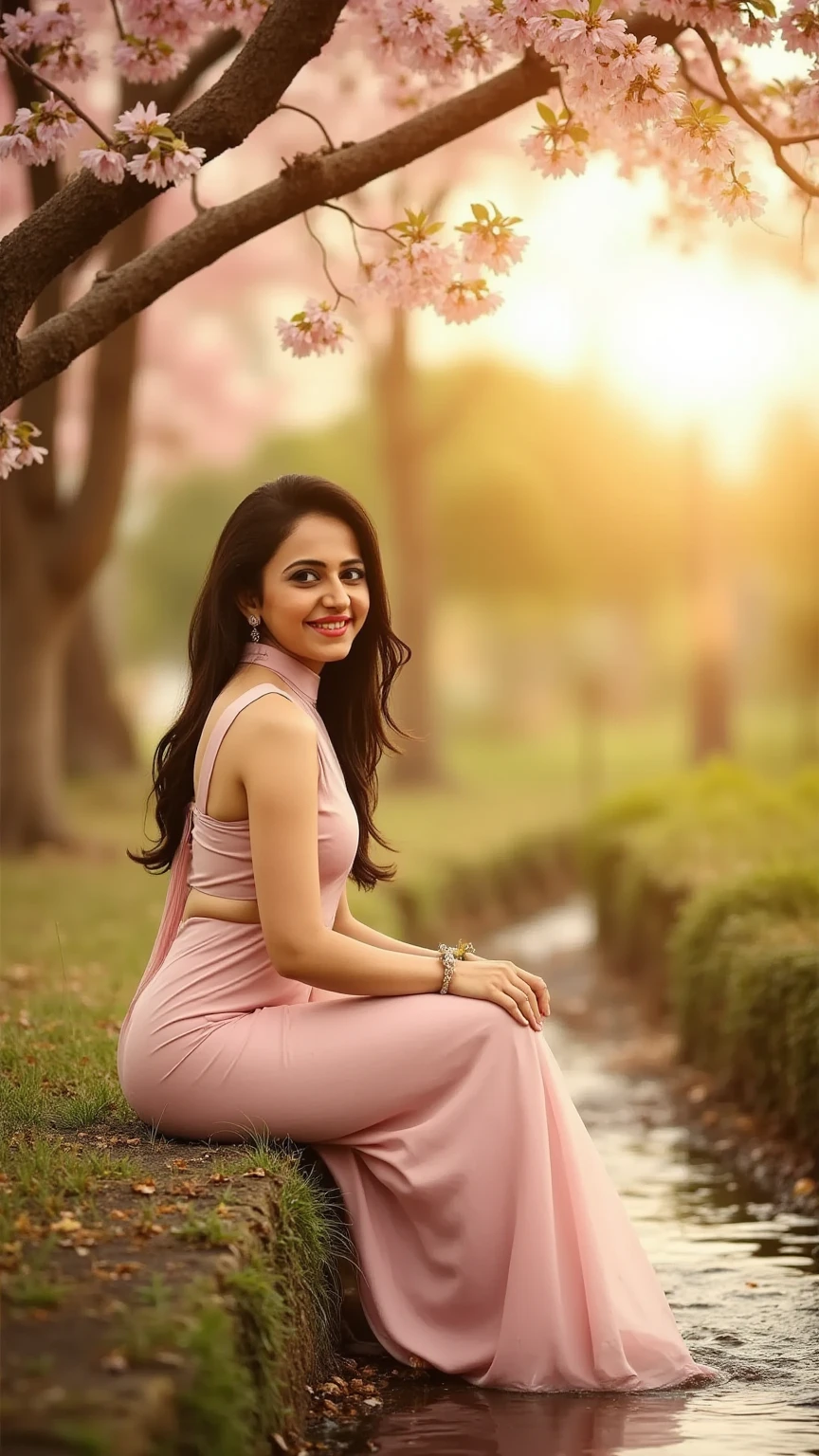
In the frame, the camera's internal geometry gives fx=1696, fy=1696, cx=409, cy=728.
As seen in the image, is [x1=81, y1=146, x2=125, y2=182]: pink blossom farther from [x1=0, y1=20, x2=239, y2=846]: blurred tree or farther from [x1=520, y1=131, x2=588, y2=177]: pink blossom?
[x1=0, y1=20, x2=239, y2=846]: blurred tree

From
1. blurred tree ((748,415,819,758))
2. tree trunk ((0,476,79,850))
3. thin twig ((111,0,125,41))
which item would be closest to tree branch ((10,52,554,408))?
thin twig ((111,0,125,41))

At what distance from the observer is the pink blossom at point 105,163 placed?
161 inches

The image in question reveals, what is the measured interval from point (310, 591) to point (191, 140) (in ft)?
4.01

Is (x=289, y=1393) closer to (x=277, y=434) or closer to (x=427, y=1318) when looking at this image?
(x=427, y=1318)

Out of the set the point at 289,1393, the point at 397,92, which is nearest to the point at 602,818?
the point at 397,92

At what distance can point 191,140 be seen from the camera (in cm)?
429

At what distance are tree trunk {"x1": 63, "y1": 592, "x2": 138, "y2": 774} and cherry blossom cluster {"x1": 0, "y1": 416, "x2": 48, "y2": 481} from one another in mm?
13851

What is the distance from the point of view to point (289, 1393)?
331 centimetres

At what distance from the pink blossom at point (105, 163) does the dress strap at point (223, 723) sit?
4.31 ft

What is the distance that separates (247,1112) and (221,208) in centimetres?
229

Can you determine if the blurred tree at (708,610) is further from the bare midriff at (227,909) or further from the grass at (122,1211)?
the bare midriff at (227,909)

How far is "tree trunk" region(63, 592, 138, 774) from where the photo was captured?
60.0ft

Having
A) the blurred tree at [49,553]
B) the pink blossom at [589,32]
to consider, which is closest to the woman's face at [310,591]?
the pink blossom at [589,32]

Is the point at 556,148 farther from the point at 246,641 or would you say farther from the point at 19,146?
the point at 246,641
